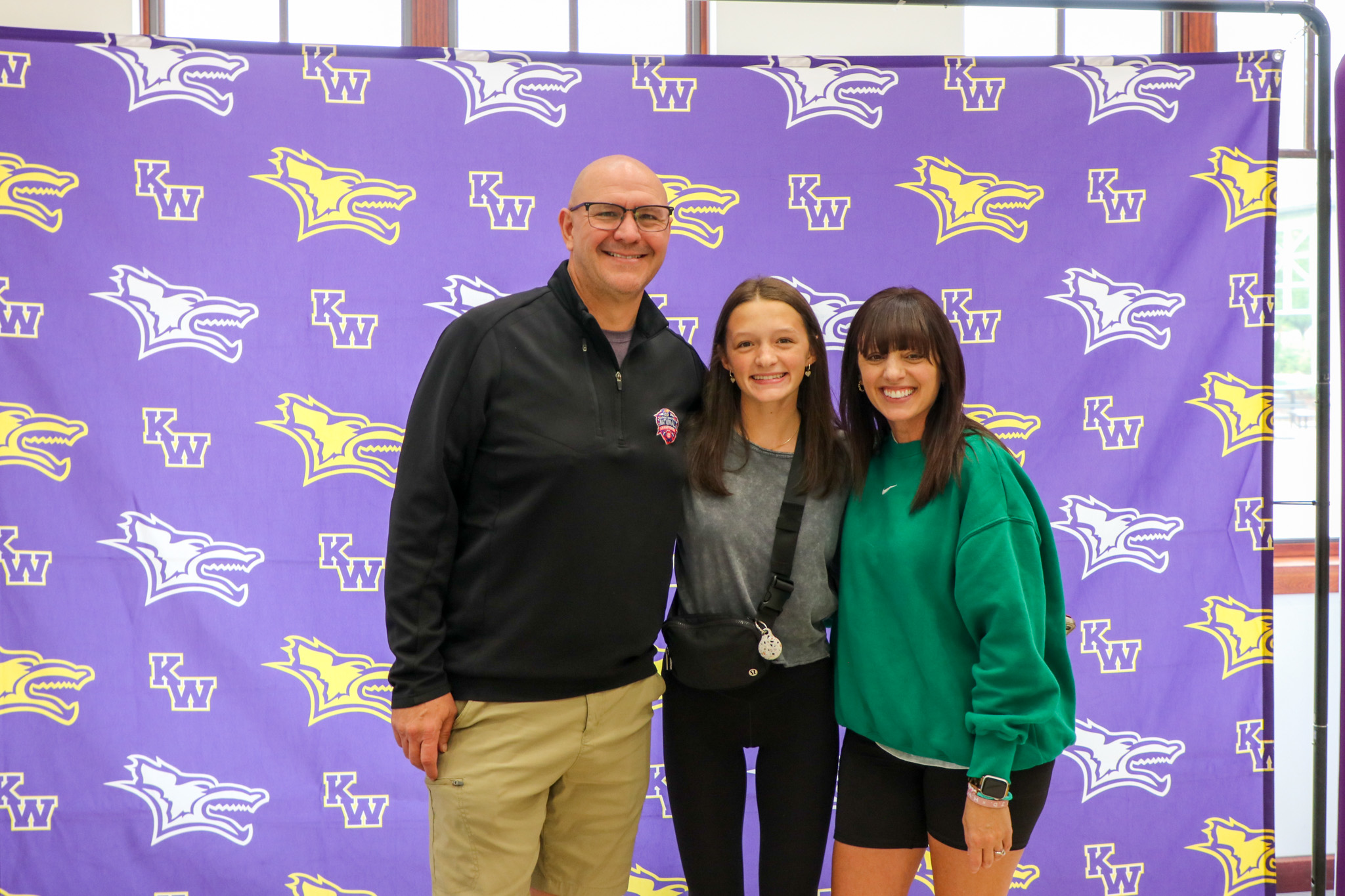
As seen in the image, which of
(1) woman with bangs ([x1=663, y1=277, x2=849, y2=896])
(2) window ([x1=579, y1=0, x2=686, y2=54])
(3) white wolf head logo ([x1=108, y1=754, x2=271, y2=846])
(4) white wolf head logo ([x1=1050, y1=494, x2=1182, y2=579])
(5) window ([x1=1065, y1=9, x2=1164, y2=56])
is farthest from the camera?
(5) window ([x1=1065, y1=9, x2=1164, y2=56])

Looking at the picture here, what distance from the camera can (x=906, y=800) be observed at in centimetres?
159

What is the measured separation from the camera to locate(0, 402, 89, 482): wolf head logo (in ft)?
7.06

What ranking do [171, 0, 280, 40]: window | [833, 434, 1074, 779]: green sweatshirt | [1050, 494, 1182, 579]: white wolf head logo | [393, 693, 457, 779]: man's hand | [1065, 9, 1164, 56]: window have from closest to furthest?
[833, 434, 1074, 779]: green sweatshirt < [393, 693, 457, 779]: man's hand < [1050, 494, 1182, 579]: white wolf head logo < [171, 0, 280, 40]: window < [1065, 9, 1164, 56]: window

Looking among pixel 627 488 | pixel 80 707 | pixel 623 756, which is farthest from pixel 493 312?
pixel 80 707

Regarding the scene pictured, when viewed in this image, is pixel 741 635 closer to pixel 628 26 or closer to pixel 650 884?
pixel 650 884

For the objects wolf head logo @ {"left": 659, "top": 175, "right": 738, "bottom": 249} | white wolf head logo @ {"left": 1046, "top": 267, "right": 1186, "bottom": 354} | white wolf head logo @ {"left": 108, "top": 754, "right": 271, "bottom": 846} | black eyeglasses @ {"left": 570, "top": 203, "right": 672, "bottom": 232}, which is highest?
wolf head logo @ {"left": 659, "top": 175, "right": 738, "bottom": 249}

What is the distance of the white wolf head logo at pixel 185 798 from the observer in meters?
2.24

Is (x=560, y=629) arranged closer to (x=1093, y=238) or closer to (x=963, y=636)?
(x=963, y=636)

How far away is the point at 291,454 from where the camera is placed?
223cm

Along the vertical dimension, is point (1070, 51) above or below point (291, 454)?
above

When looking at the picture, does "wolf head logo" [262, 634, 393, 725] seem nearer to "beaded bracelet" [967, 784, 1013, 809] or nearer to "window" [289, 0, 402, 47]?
"beaded bracelet" [967, 784, 1013, 809]

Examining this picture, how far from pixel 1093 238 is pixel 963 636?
4.46 ft

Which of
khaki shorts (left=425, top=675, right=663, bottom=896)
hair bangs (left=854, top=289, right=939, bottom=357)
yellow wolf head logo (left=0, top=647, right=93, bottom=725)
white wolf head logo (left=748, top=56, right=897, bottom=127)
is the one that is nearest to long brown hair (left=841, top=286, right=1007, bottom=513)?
hair bangs (left=854, top=289, right=939, bottom=357)

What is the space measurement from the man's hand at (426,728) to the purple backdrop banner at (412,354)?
780 mm
